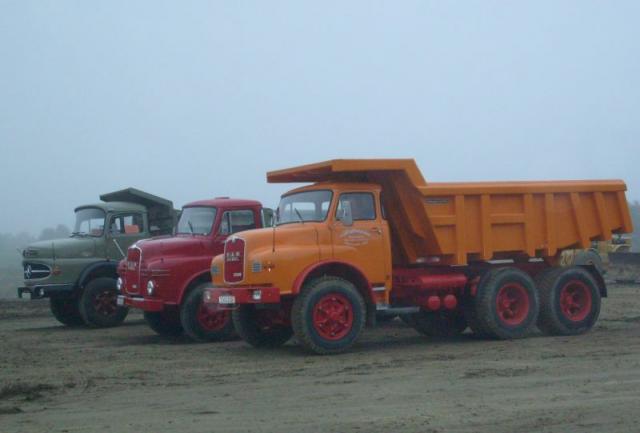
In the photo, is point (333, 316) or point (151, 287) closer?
point (333, 316)

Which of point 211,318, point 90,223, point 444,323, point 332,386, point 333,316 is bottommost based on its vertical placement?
point 332,386

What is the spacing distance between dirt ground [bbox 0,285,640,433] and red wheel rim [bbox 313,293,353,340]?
1.24 feet

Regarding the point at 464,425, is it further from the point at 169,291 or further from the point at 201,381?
the point at 169,291

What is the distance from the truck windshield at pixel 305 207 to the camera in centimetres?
1389

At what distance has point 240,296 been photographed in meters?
13.3

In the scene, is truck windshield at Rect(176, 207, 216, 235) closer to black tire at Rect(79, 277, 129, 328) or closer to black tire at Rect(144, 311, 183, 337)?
black tire at Rect(144, 311, 183, 337)

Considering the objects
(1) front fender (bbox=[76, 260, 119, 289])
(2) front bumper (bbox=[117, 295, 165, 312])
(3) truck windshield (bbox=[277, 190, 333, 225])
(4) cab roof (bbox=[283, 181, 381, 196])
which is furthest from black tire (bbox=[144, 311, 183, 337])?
(4) cab roof (bbox=[283, 181, 381, 196])

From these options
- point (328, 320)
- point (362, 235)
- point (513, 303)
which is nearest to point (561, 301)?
point (513, 303)

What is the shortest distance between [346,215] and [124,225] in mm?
7045

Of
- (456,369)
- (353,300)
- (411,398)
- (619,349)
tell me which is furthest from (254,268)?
(619,349)

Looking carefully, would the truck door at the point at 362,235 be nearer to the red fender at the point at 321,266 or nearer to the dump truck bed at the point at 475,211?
the red fender at the point at 321,266

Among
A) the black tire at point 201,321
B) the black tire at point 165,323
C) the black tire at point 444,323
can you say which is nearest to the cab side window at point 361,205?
the black tire at point 444,323

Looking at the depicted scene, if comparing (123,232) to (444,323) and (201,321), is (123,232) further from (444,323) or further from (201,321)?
(444,323)

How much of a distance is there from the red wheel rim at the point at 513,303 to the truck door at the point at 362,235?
2.16 metres
